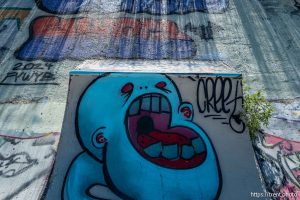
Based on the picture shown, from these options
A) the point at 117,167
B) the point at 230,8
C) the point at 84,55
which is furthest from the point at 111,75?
the point at 230,8

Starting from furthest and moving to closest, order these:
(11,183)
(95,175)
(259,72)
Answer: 1. (259,72)
2. (11,183)
3. (95,175)

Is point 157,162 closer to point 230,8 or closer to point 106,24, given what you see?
point 106,24

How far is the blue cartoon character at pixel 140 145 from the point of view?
6.28m

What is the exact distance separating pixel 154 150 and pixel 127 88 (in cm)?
140

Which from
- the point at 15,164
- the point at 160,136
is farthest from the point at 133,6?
the point at 160,136

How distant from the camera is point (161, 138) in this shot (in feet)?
22.0

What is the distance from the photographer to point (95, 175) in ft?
20.9

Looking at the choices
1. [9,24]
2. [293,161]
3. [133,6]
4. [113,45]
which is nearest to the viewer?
[293,161]

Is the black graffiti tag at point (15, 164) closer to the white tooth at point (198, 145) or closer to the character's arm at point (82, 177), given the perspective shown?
the character's arm at point (82, 177)

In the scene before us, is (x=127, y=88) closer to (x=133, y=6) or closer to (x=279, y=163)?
(x=279, y=163)

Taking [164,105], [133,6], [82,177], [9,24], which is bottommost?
[82,177]

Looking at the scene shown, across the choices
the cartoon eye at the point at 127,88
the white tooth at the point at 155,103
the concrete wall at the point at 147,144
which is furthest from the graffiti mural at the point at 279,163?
the cartoon eye at the point at 127,88

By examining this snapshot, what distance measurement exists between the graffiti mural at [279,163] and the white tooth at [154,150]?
8.16 ft

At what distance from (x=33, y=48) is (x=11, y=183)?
6.06 meters
